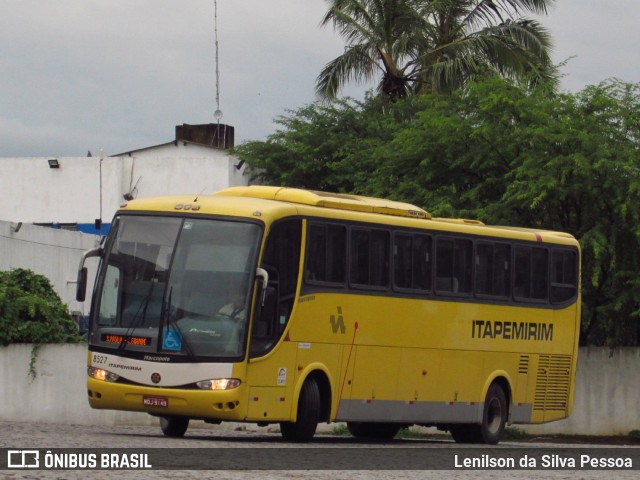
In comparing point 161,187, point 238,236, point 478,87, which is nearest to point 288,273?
point 238,236

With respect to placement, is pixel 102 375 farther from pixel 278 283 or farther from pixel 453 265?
pixel 453 265

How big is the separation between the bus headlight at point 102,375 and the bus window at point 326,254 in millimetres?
2949

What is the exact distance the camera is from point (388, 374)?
75.9ft

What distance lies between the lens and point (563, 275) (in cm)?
2695

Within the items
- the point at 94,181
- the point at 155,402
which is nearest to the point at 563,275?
the point at 155,402

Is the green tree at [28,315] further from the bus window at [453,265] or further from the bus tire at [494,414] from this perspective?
the bus window at [453,265]

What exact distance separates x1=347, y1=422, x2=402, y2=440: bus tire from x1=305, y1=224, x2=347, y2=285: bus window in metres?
5.54

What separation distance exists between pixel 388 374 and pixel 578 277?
5759 mm

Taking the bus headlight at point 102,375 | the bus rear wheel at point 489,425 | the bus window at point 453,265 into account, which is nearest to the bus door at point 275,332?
the bus headlight at point 102,375

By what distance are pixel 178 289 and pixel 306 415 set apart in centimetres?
260

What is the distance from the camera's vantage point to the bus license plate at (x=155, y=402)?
790 inches

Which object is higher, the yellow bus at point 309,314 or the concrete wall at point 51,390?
the yellow bus at point 309,314

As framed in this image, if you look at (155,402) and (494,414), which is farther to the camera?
(494,414)

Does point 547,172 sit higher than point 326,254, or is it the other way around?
point 547,172
